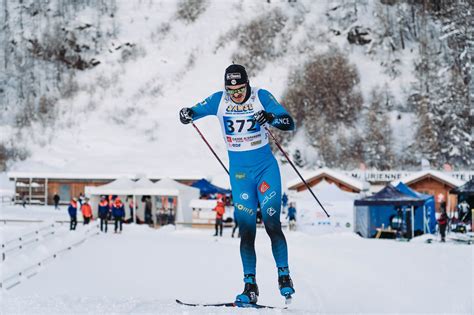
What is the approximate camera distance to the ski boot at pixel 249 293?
604cm

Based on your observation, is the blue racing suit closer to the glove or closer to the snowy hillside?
the glove

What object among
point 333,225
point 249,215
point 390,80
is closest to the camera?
point 249,215

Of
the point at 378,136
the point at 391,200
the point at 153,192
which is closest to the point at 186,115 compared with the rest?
the point at 391,200

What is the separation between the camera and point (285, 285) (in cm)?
599

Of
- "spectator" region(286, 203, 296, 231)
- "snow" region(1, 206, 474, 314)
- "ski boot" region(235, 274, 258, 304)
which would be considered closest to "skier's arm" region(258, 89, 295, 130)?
"ski boot" region(235, 274, 258, 304)

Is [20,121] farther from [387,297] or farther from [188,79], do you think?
[387,297]

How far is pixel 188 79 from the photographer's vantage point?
74.1m

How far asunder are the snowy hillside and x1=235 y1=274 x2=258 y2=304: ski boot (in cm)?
4811

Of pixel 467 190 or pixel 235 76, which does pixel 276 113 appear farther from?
pixel 467 190

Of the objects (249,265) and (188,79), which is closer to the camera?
(249,265)

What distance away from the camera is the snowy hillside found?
209ft

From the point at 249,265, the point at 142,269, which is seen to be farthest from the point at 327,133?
the point at 249,265

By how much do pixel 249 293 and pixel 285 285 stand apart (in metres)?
0.40

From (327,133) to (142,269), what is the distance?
53.0 m
